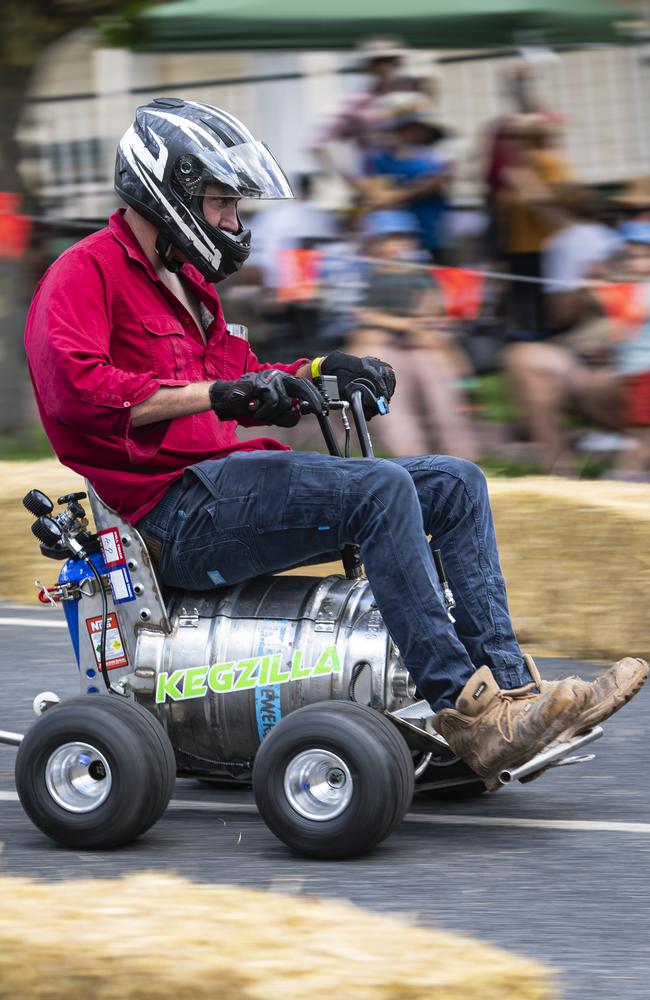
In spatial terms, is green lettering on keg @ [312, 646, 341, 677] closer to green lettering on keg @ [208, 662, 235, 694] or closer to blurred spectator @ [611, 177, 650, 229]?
green lettering on keg @ [208, 662, 235, 694]

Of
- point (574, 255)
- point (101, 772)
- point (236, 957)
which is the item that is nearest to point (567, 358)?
point (574, 255)

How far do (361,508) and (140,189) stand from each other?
1040 millimetres

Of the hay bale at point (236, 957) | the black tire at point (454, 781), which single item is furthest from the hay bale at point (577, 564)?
the hay bale at point (236, 957)

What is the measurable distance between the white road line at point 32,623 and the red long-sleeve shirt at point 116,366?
8.68ft

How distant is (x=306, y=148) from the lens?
9539mm

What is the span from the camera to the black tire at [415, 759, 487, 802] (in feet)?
15.3

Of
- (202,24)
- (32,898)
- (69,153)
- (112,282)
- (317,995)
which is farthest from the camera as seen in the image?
(69,153)

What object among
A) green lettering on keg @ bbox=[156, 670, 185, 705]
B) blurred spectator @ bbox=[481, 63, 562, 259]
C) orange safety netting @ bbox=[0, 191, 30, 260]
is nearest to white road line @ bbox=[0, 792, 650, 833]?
green lettering on keg @ bbox=[156, 670, 185, 705]

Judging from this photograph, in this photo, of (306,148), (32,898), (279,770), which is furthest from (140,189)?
(306,148)

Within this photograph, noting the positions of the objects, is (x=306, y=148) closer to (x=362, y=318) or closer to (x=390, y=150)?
(x=390, y=150)

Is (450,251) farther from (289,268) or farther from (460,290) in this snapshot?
(289,268)

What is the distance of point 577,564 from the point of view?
6684 millimetres

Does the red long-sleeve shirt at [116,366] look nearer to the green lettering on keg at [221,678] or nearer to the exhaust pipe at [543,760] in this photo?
the green lettering on keg at [221,678]

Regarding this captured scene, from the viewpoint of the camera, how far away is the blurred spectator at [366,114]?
8.97m
